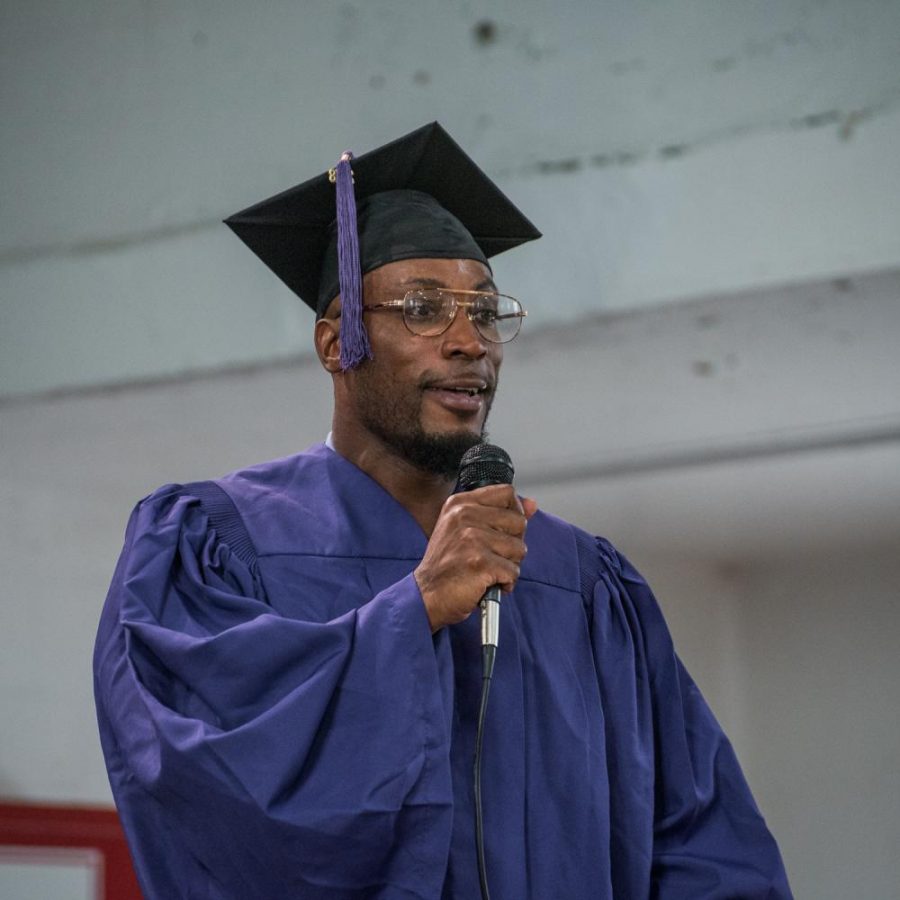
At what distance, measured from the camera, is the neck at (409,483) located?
2.18 meters

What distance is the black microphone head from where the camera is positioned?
1866 millimetres

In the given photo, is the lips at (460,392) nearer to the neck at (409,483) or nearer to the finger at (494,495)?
the neck at (409,483)

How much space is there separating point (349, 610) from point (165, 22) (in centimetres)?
279

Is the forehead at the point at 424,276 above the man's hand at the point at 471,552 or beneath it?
above

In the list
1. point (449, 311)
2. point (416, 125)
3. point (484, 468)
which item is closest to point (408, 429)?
point (449, 311)

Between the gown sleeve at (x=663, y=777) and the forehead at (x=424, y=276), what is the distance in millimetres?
474

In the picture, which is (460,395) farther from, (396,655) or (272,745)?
(272,745)

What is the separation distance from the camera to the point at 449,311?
214 cm

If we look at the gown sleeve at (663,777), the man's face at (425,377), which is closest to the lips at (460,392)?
the man's face at (425,377)

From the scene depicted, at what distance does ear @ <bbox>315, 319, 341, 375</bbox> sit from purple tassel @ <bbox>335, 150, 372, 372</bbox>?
0.09 meters

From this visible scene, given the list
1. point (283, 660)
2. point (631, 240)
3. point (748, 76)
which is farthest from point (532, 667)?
point (748, 76)

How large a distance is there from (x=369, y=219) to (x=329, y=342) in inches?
8.0

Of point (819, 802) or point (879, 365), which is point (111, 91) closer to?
point (879, 365)

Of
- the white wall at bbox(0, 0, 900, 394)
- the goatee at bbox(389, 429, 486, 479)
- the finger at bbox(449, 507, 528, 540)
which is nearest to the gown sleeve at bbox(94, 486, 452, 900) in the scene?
the finger at bbox(449, 507, 528, 540)
